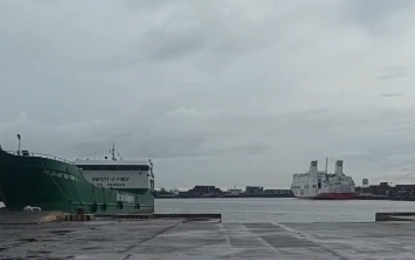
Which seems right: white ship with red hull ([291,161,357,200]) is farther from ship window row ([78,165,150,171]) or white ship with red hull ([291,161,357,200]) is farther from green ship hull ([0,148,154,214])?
green ship hull ([0,148,154,214])

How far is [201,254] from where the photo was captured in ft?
46.4

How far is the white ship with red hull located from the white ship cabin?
10516 cm

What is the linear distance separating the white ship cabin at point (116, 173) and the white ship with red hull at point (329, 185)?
4140 inches

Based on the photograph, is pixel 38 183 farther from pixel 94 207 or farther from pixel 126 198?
pixel 126 198

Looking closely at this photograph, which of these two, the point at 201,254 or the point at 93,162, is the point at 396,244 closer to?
the point at 201,254

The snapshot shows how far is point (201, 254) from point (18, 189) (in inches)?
1012

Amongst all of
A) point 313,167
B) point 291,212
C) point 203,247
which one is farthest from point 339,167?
point 203,247

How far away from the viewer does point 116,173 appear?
210 feet

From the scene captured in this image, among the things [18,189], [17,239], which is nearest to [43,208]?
[18,189]

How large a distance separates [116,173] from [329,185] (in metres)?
108

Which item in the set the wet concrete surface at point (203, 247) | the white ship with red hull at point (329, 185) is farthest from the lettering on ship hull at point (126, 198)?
the white ship with red hull at point (329, 185)

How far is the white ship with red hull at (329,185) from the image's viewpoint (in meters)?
163

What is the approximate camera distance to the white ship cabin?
2486 inches

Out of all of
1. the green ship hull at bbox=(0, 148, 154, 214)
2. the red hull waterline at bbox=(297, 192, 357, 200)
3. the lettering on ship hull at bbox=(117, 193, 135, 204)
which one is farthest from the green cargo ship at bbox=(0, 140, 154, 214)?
the red hull waterline at bbox=(297, 192, 357, 200)
